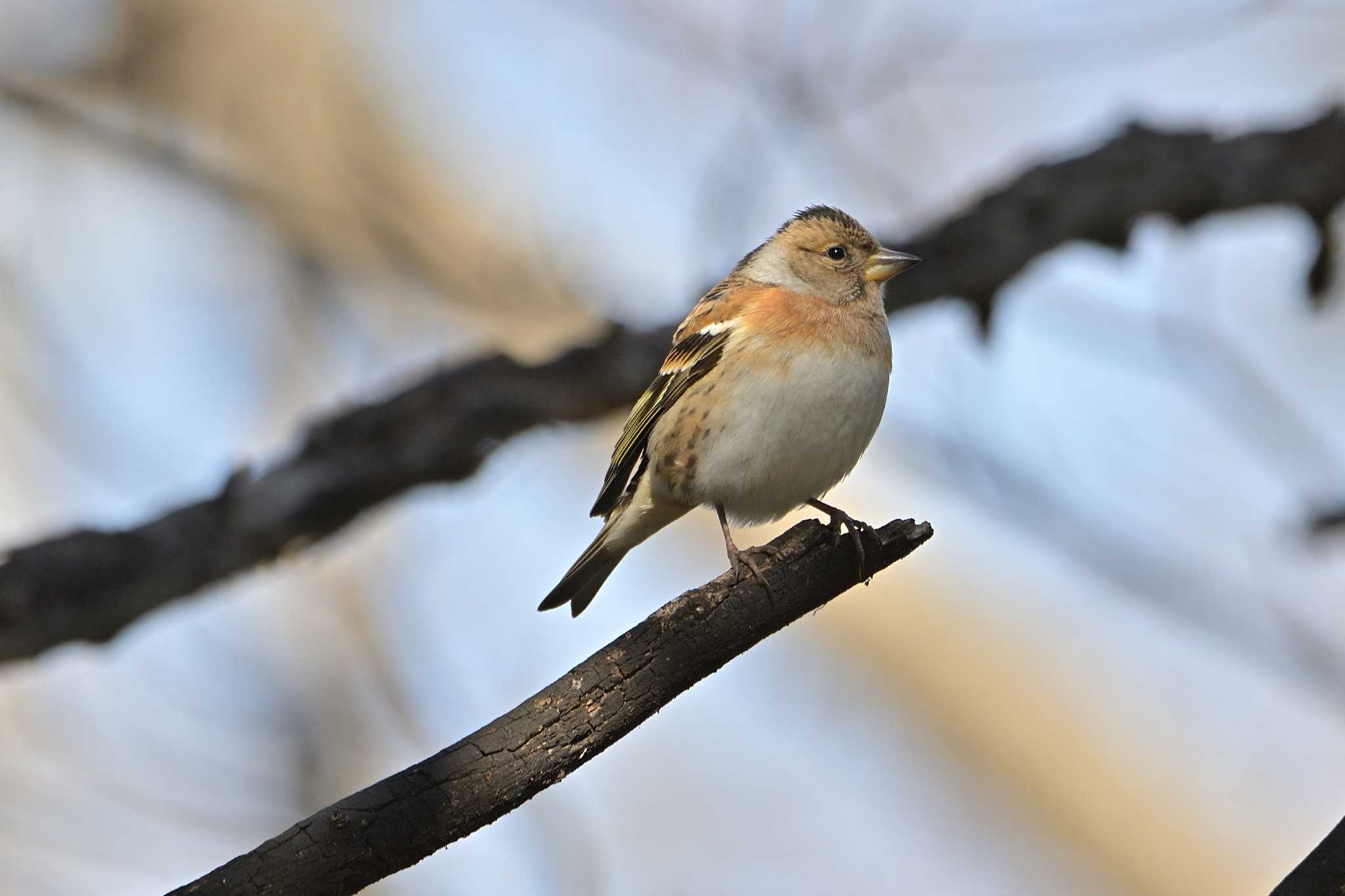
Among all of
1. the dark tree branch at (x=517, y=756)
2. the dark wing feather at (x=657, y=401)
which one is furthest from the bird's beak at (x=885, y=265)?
the dark tree branch at (x=517, y=756)

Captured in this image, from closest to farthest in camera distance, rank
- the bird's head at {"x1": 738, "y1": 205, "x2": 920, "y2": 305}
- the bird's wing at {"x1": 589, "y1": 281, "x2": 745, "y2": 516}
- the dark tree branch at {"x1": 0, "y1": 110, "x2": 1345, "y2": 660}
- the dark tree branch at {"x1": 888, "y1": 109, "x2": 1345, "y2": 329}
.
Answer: the bird's wing at {"x1": 589, "y1": 281, "x2": 745, "y2": 516}
the bird's head at {"x1": 738, "y1": 205, "x2": 920, "y2": 305}
the dark tree branch at {"x1": 0, "y1": 110, "x2": 1345, "y2": 660}
the dark tree branch at {"x1": 888, "y1": 109, "x2": 1345, "y2": 329}

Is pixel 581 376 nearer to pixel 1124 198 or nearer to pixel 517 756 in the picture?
pixel 1124 198

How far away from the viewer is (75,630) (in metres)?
6.54

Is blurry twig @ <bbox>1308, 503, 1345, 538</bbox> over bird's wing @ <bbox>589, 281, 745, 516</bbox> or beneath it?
beneath

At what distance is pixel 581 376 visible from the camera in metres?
7.50

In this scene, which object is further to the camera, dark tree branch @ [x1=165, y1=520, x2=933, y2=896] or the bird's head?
the bird's head

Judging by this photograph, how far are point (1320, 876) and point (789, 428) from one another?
8.35 ft

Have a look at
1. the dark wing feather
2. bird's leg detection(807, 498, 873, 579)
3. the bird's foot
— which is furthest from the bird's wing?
the bird's foot

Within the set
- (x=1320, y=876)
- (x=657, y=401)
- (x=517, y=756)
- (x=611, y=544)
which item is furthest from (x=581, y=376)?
(x=1320, y=876)

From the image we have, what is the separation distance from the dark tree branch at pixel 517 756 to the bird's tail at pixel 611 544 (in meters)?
1.88

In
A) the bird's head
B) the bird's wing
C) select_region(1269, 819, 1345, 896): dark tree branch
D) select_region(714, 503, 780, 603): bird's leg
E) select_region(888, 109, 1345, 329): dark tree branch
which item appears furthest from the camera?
select_region(888, 109, 1345, 329): dark tree branch

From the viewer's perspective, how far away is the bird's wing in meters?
5.70

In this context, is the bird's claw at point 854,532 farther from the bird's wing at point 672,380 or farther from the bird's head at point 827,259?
the bird's head at point 827,259

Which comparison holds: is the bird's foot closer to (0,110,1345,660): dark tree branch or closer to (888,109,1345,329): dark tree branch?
(0,110,1345,660): dark tree branch
